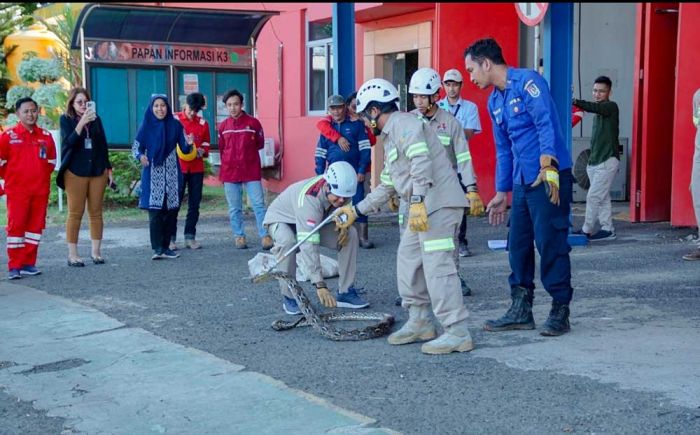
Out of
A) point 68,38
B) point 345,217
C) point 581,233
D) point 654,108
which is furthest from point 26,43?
point 345,217

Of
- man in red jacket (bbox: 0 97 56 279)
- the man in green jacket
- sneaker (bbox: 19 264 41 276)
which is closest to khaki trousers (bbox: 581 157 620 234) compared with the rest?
the man in green jacket

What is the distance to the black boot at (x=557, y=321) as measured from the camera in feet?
21.3

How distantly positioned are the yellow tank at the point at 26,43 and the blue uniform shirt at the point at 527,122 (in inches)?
964

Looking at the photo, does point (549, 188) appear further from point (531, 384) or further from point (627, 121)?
point (627, 121)

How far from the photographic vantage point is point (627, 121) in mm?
15602

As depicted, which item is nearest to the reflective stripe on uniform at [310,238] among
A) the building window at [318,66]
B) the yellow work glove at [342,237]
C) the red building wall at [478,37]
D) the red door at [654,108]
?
the yellow work glove at [342,237]

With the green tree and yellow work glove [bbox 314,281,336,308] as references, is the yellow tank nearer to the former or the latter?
the green tree

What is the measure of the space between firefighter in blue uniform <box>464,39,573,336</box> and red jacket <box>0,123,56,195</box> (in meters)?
5.33

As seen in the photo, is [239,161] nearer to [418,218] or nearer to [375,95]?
[375,95]

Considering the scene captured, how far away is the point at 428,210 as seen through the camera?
614 centimetres

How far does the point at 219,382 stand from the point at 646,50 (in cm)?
907

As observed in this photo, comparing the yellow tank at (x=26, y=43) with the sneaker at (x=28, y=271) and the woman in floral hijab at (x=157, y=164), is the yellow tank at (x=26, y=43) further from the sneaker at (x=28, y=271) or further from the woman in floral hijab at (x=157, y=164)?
the sneaker at (x=28, y=271)

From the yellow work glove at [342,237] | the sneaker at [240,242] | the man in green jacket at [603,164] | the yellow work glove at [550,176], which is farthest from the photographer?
the sneaker at [240,242]

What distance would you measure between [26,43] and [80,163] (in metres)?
21.2
